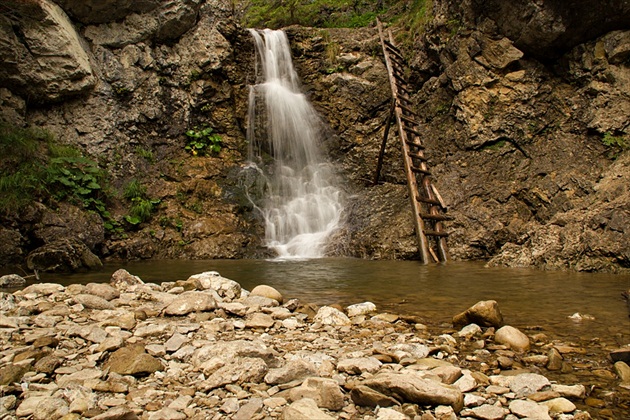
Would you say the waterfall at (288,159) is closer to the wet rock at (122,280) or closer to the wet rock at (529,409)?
the wet rock at (122,280)

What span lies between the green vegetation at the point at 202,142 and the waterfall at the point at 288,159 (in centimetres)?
114

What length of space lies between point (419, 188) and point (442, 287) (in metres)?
4.60

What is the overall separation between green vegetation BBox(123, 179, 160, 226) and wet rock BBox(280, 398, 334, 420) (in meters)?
9.19

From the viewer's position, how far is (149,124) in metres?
11.8

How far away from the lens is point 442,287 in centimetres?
493

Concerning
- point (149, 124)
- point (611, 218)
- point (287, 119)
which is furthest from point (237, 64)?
point (611, 218)

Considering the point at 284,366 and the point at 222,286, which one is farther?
the point at 222,286

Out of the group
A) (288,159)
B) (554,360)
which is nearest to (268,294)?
(554,360)

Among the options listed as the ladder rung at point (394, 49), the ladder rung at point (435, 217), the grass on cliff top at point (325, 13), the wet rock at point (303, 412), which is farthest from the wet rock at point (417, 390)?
the grass on cliff top at point (325, 13)

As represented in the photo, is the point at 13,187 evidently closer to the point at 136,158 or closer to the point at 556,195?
the point at 136,158

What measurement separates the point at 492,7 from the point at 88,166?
10883 millimetres

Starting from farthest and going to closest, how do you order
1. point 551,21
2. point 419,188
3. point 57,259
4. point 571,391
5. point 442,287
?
point 419,188, point 551,21, point 57,259, point 442,287, point 571,391

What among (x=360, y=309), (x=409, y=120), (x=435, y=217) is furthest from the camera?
(x=409, y=120)

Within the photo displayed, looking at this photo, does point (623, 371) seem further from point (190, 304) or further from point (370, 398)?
point (190, 304)
